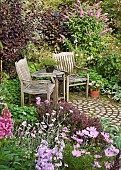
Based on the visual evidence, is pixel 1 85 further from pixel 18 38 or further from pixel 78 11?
pixel 78 11

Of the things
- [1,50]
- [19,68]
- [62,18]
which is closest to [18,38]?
[1,50]

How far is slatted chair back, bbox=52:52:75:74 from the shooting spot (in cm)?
798

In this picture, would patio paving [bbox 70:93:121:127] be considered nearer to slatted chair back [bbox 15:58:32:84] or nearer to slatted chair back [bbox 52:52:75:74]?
slatted chair back [bbox 52:52:75:74]

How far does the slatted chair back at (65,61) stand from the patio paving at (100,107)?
925mm

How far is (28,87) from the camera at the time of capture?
6.48m

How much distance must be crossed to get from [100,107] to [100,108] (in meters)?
0.07

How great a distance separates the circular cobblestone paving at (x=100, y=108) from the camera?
21.2 feet

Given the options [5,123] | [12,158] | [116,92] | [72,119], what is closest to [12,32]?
[116,92]

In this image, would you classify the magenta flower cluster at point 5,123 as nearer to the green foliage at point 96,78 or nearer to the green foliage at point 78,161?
the green foliage at point 78,161

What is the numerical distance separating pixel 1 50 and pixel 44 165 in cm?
494

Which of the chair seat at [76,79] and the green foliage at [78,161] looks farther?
the chair seat at [76,79]

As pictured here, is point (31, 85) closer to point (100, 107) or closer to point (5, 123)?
point (100, 107)

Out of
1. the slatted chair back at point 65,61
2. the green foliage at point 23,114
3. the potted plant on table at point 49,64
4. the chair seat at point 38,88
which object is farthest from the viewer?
the slatted chair back at point 65,61

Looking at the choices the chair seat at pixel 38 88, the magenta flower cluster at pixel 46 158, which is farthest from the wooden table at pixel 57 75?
the magenta flower cluster at pixel 46 158
